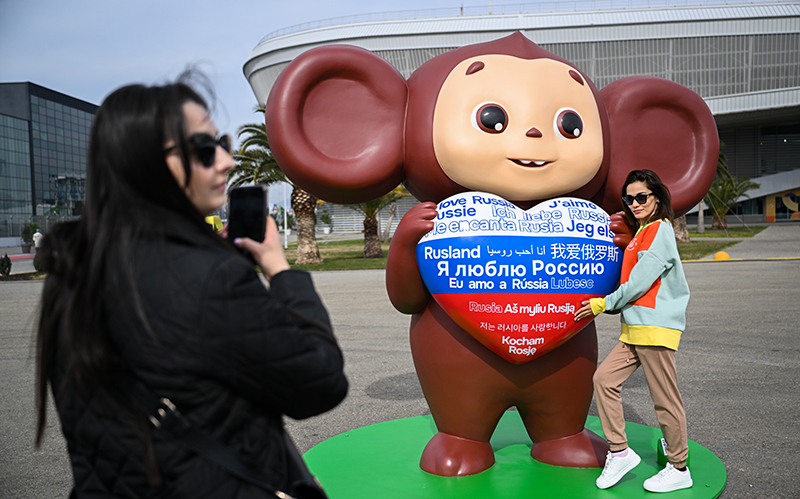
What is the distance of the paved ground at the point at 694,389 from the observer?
3.62 metres

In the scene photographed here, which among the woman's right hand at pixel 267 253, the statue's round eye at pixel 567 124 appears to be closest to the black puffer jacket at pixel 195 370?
the woman's right hand at pixel 267 253

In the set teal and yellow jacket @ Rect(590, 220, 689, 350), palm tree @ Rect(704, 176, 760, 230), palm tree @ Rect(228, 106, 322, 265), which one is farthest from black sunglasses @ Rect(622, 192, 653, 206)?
palm tree @ Rect(704, 176, 760, 230)

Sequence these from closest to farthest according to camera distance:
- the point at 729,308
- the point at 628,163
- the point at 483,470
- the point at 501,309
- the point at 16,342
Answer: the point at 501,309 < the point at 483,470 < the point at 628,163 < the point at 16,342 < the point at 729,308

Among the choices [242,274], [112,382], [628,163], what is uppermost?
[628,163]

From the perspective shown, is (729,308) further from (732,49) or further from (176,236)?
(732,49)

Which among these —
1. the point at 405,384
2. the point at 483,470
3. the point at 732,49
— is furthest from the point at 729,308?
the point at 732,49

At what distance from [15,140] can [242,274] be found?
6313 centimetres

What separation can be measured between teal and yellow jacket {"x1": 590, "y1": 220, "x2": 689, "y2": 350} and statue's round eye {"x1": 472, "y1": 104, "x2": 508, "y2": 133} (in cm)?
89

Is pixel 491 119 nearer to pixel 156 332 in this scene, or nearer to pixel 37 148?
pixel 156 332

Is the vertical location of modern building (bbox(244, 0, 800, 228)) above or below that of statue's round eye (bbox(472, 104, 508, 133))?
above

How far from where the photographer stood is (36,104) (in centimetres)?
5759

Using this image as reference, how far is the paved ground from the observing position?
3621mm

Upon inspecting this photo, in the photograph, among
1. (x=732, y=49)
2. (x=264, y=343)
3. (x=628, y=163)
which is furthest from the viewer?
(x=732, y=49)

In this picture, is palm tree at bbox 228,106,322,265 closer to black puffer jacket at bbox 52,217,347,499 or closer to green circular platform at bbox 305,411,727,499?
green circular platform at bbox 305,411,727,499
